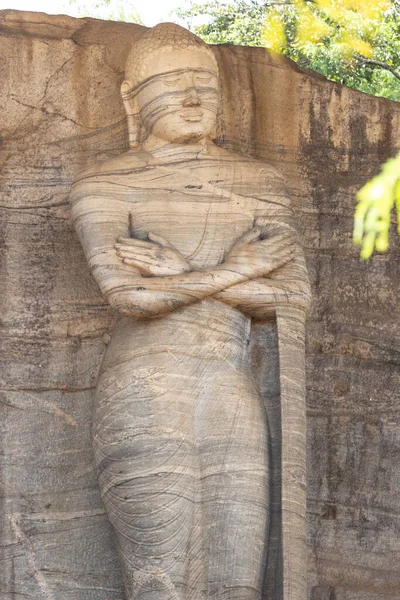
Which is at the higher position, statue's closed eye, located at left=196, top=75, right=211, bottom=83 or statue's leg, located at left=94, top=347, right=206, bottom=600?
statue's closed eye, located at left=196, top=75, right=211, bottom=83

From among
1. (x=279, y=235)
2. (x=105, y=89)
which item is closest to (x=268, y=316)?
(x=279, y=235)

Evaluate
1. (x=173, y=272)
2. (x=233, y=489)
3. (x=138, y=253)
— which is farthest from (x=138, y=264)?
(x=233, y=489)

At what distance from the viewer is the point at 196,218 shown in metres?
8.87

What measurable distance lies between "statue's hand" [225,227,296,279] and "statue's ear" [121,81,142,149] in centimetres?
87

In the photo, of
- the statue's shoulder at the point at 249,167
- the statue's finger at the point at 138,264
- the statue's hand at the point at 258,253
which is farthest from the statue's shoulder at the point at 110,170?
the statue's hand at the point at 258,253

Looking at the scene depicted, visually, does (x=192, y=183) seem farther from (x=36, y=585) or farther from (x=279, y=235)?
(x=36, y=585)

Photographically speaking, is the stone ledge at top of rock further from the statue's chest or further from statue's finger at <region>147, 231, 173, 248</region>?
statue's finger at <region>147, 231, 173, 248</region>

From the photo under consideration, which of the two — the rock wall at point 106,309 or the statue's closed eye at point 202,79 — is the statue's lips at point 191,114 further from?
the rock wall at point 106,309

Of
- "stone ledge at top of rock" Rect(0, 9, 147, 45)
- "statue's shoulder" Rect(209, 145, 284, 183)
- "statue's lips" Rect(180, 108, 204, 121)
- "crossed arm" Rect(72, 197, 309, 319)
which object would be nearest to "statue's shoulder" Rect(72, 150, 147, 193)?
"crossed arm" Rect(72, 197, 309, 319)

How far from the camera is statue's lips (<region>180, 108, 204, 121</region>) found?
8.98 m

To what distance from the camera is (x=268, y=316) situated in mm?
8656

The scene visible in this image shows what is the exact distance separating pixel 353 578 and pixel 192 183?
2.22m

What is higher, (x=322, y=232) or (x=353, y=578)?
(x=322, y=232)

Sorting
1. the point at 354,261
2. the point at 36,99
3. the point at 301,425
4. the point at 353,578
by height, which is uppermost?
the point at 36,99
